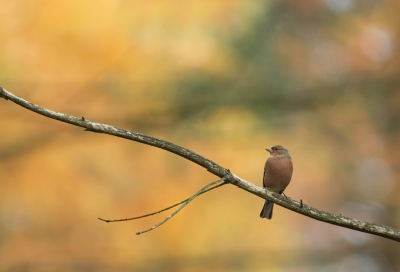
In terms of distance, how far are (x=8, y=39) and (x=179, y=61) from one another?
3.53 meters

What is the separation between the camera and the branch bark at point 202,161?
101 inches

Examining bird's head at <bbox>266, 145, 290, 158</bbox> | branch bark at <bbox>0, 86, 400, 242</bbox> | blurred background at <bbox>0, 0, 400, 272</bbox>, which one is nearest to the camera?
branch bark at <bbox>0, 86, 400, 242</bbox>

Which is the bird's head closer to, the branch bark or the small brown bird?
the small brown bird

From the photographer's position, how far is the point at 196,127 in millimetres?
9867

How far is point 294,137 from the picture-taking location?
1080 cm

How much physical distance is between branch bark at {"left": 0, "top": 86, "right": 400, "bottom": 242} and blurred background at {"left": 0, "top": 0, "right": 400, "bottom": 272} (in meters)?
5.92

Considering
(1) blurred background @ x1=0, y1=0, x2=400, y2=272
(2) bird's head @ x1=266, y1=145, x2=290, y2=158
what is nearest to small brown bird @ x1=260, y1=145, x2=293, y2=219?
(2) bird's head @ x1=266, y1=145, x2=290, y2=158

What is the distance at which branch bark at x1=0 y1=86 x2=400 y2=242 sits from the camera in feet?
8.41

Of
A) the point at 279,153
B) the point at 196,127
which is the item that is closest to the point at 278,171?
the point at 279,153

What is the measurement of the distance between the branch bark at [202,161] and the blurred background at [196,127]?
19.4 ft

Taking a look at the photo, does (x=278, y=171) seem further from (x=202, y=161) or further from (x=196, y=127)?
(x=196, y=127)

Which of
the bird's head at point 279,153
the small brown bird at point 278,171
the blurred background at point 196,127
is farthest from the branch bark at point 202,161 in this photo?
the blurred background at point 196,127

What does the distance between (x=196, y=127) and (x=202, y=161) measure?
7071 millimetres

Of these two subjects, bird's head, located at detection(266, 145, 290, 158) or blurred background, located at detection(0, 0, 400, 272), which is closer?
bird's head, located at detection(266, 145, 290, 158)
